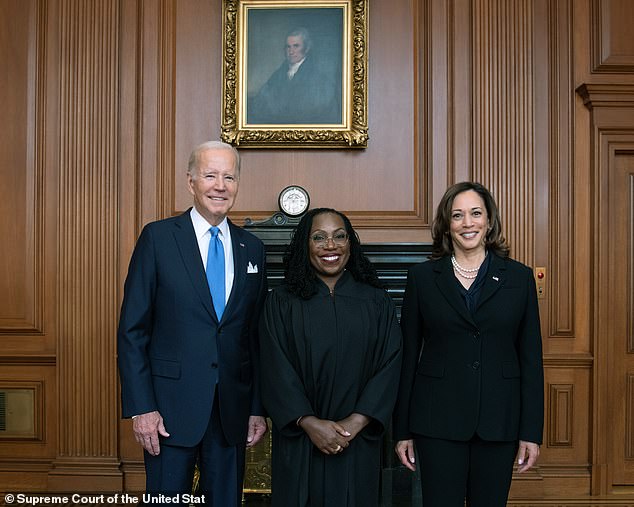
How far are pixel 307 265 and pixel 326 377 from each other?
0.40 meters

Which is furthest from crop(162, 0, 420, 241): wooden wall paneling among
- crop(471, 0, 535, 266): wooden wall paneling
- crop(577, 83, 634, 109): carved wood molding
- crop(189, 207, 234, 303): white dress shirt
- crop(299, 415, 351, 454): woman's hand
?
crop(299, 415, 351, 454): woman's hand

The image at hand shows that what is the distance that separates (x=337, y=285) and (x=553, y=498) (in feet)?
8.39

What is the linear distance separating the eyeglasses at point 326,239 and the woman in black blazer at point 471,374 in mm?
304

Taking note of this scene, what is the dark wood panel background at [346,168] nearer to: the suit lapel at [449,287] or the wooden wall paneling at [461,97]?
the wooden wall paneling at [461,97]

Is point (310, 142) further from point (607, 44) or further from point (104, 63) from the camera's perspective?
point (607, 44)

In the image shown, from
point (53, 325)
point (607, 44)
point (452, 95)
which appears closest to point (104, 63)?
point (53, 325)

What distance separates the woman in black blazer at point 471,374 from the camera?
7.58 feet

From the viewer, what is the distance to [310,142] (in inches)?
169

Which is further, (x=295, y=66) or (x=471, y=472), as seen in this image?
(x=295, y=66)

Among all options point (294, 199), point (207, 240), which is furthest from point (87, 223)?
point (207, 240)

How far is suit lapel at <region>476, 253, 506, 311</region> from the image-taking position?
2.36 m

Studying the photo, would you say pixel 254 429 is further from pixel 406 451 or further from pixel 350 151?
pixel 350 151

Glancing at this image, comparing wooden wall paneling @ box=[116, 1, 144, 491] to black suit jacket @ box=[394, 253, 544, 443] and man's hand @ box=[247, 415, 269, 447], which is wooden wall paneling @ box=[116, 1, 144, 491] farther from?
black suit jacket @ box=[394, 253, 544, 443]

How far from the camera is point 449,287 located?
2.39 metres
